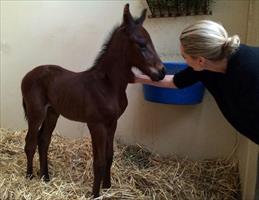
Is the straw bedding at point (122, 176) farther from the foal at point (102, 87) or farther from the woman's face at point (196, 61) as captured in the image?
the woman's face at point (196, 61)

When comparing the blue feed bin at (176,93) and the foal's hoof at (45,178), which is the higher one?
the blue feed bin at (176,93)

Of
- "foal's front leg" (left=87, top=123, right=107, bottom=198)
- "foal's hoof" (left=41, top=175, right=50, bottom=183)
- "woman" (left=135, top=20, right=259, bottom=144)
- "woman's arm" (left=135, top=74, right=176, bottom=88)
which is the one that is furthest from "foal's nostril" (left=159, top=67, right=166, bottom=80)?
"foal's hoof" (left=41, top=175, right=50, bottom=183)

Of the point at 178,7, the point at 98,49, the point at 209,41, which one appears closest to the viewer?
the point at 209,41

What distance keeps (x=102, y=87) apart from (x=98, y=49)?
0.92 m

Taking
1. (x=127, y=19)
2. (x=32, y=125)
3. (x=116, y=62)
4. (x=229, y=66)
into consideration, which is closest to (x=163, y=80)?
(x=116, y=62)

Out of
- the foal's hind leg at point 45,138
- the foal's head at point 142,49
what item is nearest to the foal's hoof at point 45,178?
the foal's hind leg at point 45,138

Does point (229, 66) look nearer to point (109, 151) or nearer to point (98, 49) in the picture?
point (109, 151)

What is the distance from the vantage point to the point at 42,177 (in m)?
2.12

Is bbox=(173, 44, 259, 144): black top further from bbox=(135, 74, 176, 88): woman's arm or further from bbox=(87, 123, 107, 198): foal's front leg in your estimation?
bbox=(87, 123, 107, 198): foal's front leg

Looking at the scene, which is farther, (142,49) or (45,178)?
(45,178)

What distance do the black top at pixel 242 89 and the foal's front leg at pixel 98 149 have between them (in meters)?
0.60

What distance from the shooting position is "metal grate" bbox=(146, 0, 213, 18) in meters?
2.29

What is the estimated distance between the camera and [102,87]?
1839 millimetres

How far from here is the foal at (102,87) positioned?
1.75m
